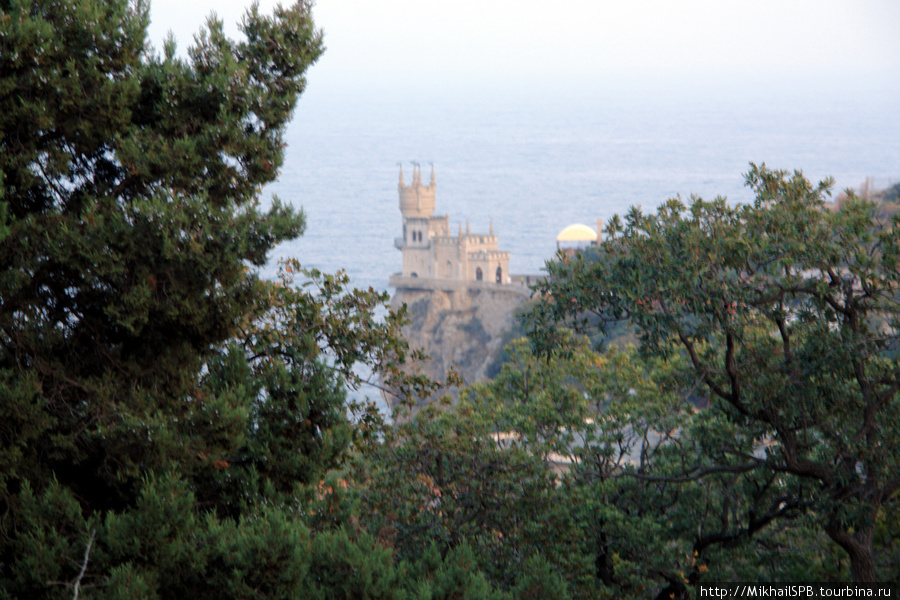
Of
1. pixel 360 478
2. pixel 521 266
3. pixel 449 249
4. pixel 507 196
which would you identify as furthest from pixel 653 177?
pixel 360 478

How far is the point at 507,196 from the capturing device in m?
169

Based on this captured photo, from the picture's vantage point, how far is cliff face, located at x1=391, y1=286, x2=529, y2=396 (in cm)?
8031

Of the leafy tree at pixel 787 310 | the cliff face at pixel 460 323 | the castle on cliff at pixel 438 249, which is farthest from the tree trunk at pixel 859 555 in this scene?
the castle on cliff at pixel 438 249

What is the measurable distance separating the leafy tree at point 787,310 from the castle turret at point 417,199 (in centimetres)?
7549

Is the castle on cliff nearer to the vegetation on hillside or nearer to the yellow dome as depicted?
the yellow dome

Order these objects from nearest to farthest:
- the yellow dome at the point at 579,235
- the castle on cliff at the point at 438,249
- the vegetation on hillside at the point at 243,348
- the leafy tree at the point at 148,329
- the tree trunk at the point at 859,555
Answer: the leafy tree at the point at 148,329 < the vegetation on hillside at the point at 243,348 < the tree trunk at the point at 859,555 < the yellow dome at the point at 579,235 < the castle on cliff at the point at 438,249

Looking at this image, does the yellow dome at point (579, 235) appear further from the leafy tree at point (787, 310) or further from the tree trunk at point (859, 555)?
the tree trunk at point (859, 555)

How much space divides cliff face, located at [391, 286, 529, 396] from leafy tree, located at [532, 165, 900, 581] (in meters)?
69.7

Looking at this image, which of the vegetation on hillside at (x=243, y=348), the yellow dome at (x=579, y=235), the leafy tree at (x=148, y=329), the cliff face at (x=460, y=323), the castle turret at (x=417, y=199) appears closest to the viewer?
the leafy tree at (x=148, y=329)

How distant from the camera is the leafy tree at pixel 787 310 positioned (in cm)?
873

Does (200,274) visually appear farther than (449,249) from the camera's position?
No

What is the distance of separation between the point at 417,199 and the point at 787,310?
77.4 m

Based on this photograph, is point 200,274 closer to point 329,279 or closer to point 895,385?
point 329,279

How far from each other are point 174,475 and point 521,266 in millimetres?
108232
